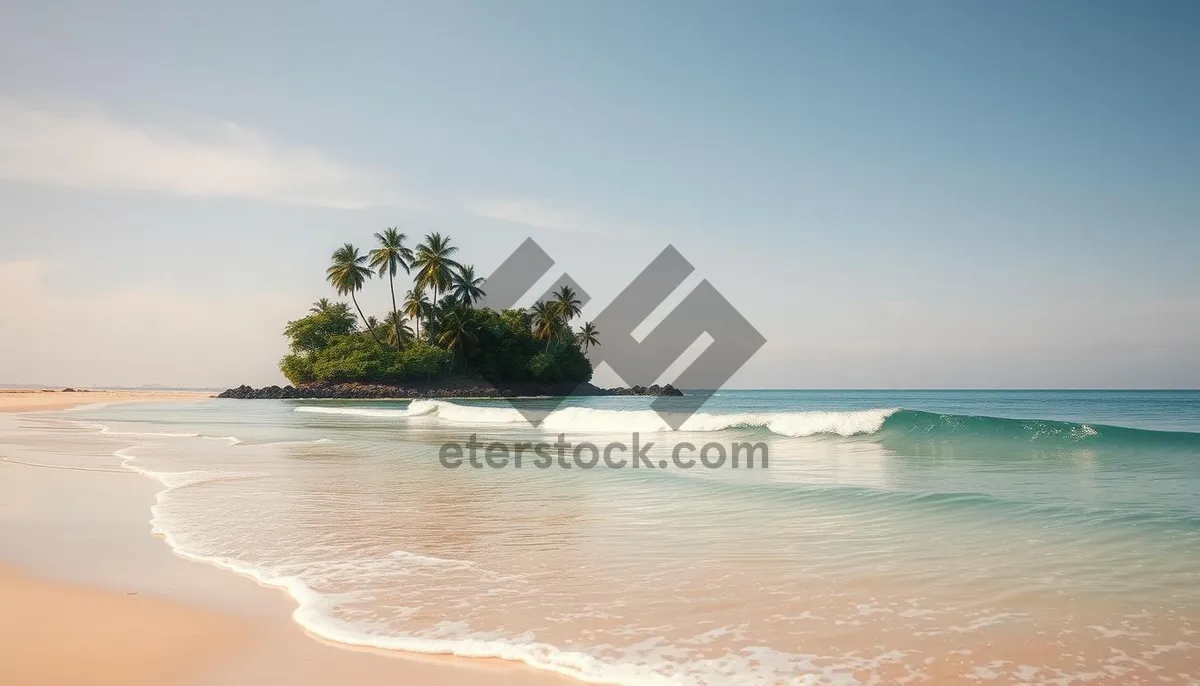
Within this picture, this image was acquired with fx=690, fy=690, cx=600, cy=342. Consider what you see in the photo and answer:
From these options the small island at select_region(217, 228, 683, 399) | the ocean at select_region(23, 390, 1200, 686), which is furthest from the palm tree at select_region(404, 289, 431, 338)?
the ocean at select_region(23, 390, 1200, 686)

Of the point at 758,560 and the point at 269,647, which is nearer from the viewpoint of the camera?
the point at 269,647

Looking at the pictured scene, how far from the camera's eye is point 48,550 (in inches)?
207

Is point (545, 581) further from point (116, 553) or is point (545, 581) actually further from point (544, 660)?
point (116, 553)

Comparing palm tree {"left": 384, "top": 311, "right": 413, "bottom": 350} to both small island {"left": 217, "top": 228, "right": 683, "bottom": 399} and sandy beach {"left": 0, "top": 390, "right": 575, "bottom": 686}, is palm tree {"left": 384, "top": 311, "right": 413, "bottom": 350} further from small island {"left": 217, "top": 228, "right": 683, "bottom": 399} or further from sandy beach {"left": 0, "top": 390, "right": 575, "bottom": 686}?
sandy beach {"left": 0, "top": 390, "right": 575, "bottom": 686}

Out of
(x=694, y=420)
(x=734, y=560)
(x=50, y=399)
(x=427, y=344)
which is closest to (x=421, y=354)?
(x=427, y=344)

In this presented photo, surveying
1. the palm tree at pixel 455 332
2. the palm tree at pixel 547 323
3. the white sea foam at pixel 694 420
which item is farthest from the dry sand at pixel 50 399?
the palm tree at pixel 547 323

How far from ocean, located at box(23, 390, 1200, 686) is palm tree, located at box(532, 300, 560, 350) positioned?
191ft

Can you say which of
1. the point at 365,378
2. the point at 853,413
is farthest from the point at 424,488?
the point at 365,378

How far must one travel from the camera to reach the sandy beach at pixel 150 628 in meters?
3.00

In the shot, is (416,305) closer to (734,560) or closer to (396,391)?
(396,391)

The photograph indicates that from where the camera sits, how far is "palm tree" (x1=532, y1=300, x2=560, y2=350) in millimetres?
69562

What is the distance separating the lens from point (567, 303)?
70062mm

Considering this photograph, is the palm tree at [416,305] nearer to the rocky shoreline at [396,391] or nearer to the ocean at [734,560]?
the rocky shoreline at [396,391]

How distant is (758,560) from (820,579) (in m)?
0.58
